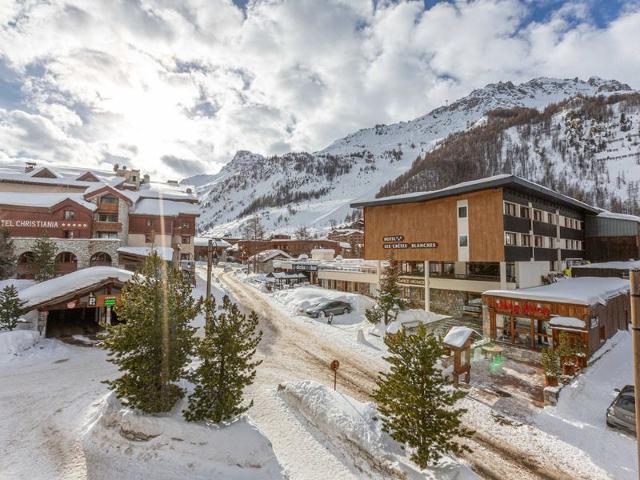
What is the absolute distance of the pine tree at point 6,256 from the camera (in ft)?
107

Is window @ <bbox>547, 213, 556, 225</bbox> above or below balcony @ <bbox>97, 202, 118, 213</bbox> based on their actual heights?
below

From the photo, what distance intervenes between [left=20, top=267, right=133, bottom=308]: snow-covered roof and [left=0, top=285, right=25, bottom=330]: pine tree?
616mm

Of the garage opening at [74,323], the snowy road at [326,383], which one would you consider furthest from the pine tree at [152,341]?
the garage opening at [74,323]

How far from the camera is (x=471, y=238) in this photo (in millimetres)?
28188

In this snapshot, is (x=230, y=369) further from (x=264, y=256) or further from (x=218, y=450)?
(x=264, y=256)

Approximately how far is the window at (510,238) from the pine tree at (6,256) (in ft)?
162

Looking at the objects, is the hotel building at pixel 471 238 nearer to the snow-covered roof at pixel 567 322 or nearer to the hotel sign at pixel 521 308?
the hotel sign at pixel 521 308

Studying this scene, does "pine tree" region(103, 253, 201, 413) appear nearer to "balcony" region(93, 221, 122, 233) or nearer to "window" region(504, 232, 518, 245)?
"window" region(504, 232, 518, 245)

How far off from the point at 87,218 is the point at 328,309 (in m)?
33.7

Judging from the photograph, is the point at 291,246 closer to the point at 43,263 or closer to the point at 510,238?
the point at 43,263

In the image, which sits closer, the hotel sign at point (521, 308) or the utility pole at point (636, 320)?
the utility pole at point (636, 320)

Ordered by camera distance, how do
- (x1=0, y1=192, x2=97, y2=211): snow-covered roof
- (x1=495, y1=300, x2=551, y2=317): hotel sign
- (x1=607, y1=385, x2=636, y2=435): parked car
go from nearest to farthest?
(x1=607, y1=385, x2=636, y2=435): parked car → (x1=495, y1=300, x2=551, y2=317): hotel sign → (x1=0, y1=192, x2=97, y2=211): snow-covered roof

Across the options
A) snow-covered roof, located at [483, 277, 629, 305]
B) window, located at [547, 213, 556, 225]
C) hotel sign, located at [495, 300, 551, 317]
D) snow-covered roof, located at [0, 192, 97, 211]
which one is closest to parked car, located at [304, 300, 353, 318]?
snow-covered roof, located at [483, 277, 629, 305]

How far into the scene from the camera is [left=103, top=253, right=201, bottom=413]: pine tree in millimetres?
11023
